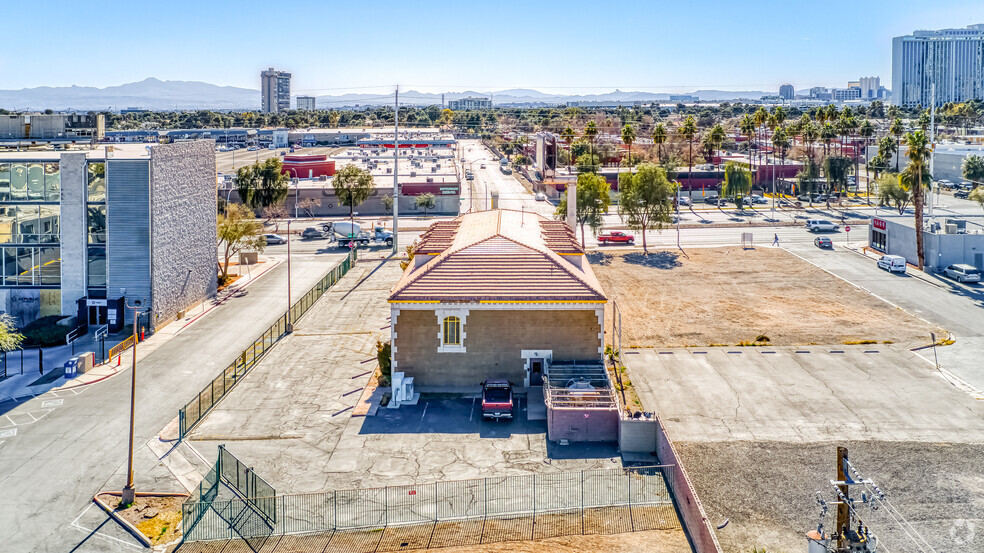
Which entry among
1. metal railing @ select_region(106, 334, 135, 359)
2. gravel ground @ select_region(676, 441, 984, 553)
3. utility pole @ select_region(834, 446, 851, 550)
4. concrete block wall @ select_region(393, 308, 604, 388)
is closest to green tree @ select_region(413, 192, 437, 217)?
metal railing @ select_region(106, 334, 135, 359)

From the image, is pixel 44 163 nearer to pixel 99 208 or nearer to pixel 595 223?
pixel 99 208

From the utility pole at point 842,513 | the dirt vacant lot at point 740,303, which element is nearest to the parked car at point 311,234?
the dirt vacant lot at point 740,303

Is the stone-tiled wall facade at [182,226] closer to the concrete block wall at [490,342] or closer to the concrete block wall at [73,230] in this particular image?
the concrete block wall at [73,230]

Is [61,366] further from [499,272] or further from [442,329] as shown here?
[499,272]

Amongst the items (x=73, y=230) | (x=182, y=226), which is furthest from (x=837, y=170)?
(x=73, y=230)

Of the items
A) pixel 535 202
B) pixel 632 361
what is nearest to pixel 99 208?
pixel 632 361

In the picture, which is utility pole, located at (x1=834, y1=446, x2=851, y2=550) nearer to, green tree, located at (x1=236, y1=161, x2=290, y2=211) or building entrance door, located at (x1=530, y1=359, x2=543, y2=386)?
building entrance door, located at (x1=530, y1=359, x2=543, y2=386)
